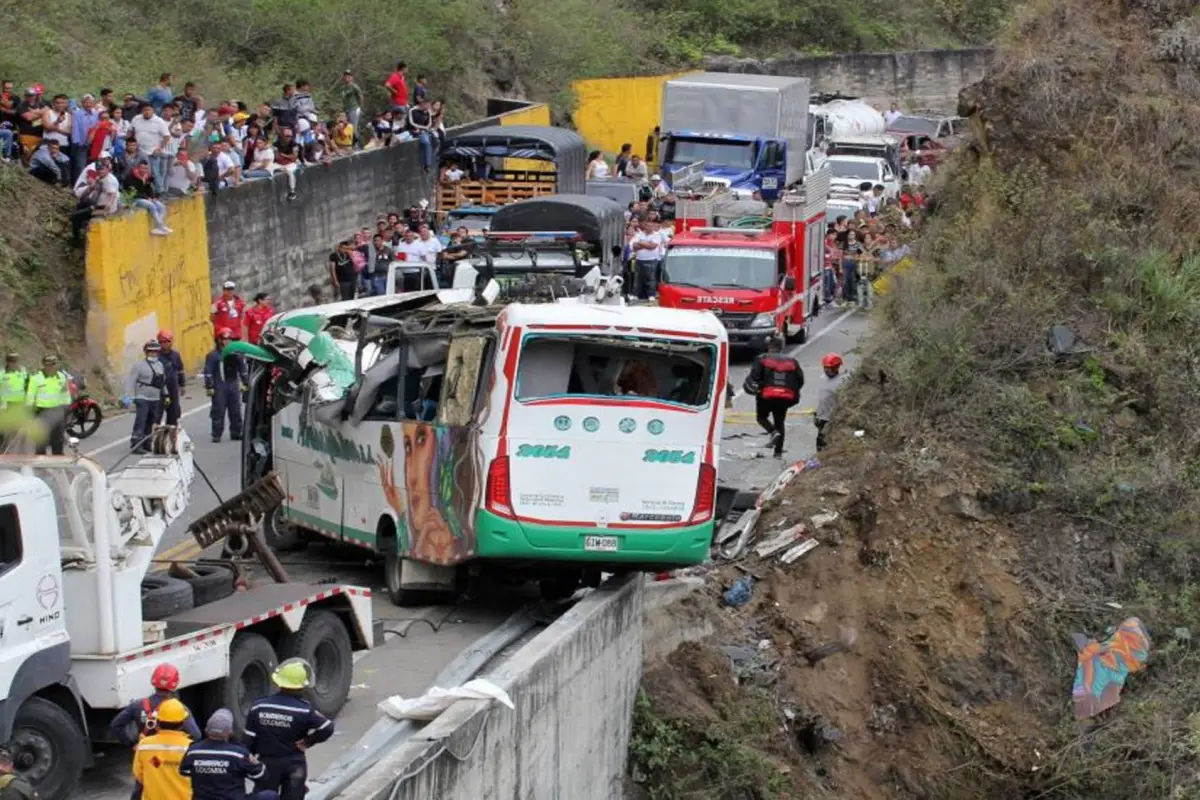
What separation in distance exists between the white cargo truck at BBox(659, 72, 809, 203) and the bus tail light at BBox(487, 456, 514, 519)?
91.7 feet

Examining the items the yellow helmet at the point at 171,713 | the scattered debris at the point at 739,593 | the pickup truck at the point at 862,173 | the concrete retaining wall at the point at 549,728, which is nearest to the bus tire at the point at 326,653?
the concrete retaining wall at the point at 549,728

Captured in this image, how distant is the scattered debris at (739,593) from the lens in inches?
828

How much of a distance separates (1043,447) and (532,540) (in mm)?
7230

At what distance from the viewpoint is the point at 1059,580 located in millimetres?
21594

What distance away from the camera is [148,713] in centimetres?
1277

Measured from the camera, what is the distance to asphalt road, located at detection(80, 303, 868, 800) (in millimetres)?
15734

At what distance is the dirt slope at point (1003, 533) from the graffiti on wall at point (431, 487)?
8.42ft

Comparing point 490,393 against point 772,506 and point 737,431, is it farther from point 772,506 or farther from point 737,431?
point 737,431

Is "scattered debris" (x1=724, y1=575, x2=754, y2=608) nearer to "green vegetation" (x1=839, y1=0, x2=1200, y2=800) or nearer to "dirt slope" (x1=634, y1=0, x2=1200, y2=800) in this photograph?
"dirt slope" (x1=634, y1=0, x2=1200, y2=800)

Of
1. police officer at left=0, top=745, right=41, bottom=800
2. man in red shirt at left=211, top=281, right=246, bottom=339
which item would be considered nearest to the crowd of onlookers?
man in red shirt at left=211, top=281, right=246, bottom=339

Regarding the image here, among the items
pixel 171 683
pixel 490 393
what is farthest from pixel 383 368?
pixel 171 683

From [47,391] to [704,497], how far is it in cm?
672

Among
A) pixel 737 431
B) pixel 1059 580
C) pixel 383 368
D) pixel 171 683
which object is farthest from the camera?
pixel 737 431

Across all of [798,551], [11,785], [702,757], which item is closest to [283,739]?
[11,785]
